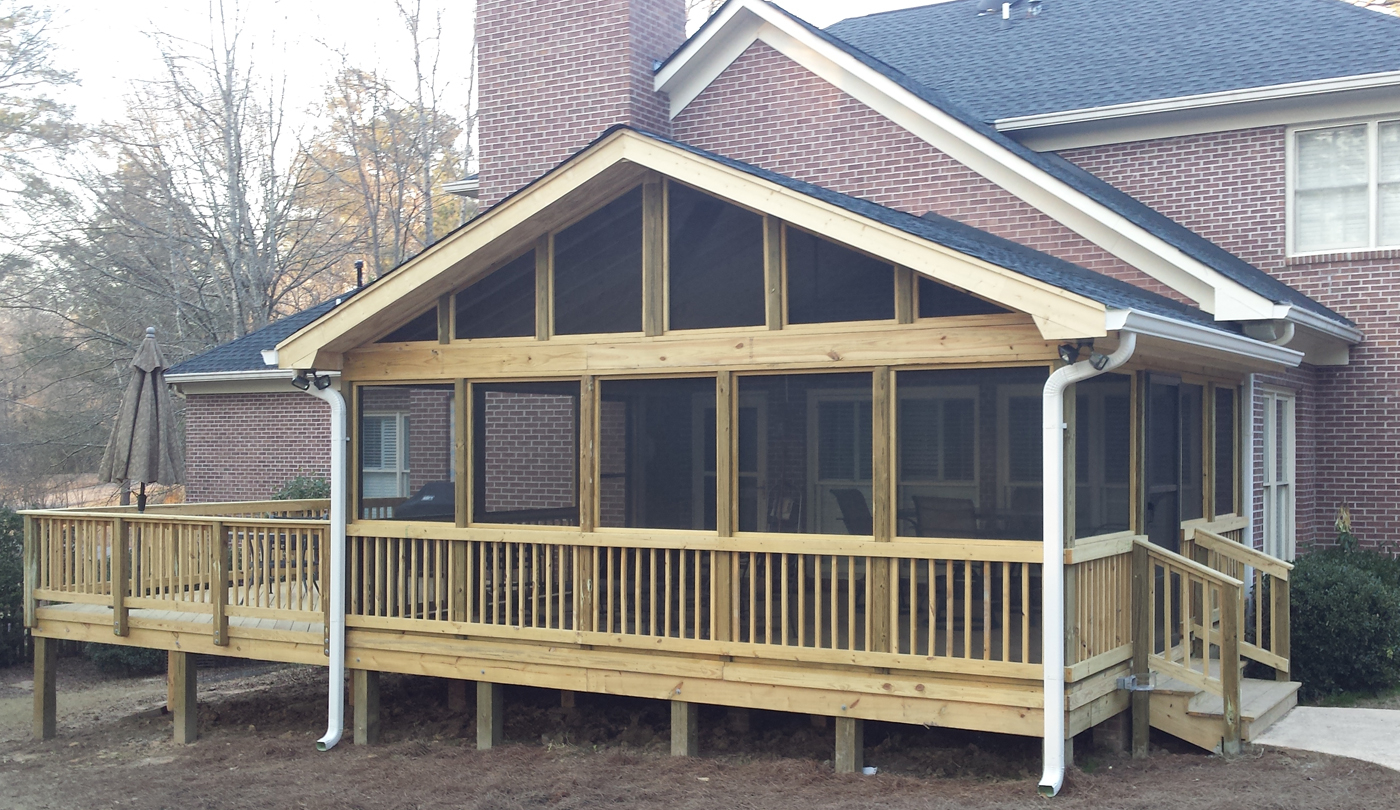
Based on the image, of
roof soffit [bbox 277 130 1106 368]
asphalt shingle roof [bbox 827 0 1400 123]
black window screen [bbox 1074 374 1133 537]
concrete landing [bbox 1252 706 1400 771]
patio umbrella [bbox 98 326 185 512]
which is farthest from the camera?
asphalt shingle roof [bbox 827 0 1400 123]

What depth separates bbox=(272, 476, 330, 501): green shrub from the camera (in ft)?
63.4

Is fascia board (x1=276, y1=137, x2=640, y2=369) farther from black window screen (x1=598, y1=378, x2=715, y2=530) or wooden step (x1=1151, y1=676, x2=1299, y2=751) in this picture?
wooden step (x1=1151, y1=676, x2=1299, y2=751)

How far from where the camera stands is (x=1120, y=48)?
14.7 m

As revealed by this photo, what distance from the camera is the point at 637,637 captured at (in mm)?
8828

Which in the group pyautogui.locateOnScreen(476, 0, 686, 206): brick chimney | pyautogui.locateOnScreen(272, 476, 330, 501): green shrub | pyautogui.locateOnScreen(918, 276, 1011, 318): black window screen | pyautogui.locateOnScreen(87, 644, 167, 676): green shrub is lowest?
pyautogui.locateOnScreen(87, 644, 167, 676): green shrub

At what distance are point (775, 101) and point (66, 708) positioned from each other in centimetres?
987

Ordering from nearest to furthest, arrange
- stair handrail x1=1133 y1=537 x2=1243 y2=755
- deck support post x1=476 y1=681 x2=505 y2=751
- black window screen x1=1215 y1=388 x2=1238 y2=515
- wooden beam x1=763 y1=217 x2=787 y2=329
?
stair handrail x1=1133 y1=537 x2=1243 y2=755 → wooden beam x1=763 y1=217 x2=787 y2=329 → deck support post x1=476 y1=681 x2=505 y2=751 → black window screen x1=1215 y1=388 x2=1238 y2=515

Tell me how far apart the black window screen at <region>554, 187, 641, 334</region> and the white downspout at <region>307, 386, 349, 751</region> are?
202 centimetres

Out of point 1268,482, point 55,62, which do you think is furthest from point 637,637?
point 55,62

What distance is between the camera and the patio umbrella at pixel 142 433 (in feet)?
38.6

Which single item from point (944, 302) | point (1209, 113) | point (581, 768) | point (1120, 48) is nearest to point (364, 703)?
point (581, 768)

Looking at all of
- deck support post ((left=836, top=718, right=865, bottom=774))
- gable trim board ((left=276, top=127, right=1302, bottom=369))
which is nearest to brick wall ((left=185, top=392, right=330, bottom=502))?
gable trim board ((left=276, top=127, right=1302, bottom=369))

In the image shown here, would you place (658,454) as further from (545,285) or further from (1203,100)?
(1203,100)

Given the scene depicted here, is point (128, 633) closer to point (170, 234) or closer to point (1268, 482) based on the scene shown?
point (1268, 482)
